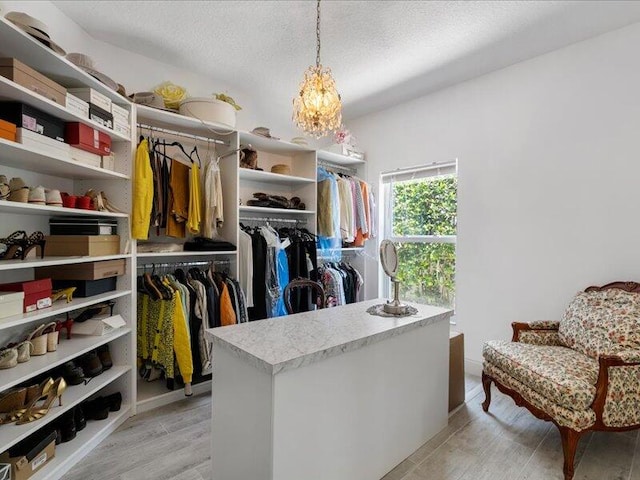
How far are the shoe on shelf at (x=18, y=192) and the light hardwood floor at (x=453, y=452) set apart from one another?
4.66 feet

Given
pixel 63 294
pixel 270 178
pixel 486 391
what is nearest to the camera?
pixel 63 294

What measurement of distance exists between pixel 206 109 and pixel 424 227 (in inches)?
102

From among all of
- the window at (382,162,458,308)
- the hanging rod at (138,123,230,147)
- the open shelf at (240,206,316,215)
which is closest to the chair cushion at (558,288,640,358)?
the window at (382,162,458,308)

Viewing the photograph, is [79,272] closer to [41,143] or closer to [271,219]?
[41,143]

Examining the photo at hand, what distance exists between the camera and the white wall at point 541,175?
2408mm

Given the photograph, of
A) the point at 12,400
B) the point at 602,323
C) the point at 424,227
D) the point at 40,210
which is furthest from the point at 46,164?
the point at 602,323

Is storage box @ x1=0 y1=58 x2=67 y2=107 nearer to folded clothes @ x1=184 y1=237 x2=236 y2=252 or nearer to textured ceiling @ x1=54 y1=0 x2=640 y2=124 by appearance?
textured ceiling @ x1=54 y1=0 x2=640 y2=124

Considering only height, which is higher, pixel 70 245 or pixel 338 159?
pixel 338 159

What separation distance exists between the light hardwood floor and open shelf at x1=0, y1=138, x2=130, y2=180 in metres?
1.62

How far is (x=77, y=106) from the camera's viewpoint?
1852mm

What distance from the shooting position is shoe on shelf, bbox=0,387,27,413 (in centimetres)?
164

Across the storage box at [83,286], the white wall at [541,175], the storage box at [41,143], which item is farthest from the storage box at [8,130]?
the white wall at [541,175]

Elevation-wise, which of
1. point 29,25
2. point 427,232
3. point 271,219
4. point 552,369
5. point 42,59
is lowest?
point 552,369

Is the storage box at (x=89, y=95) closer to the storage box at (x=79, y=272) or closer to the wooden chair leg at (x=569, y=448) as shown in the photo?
the storage box at (x=79, y=272)
